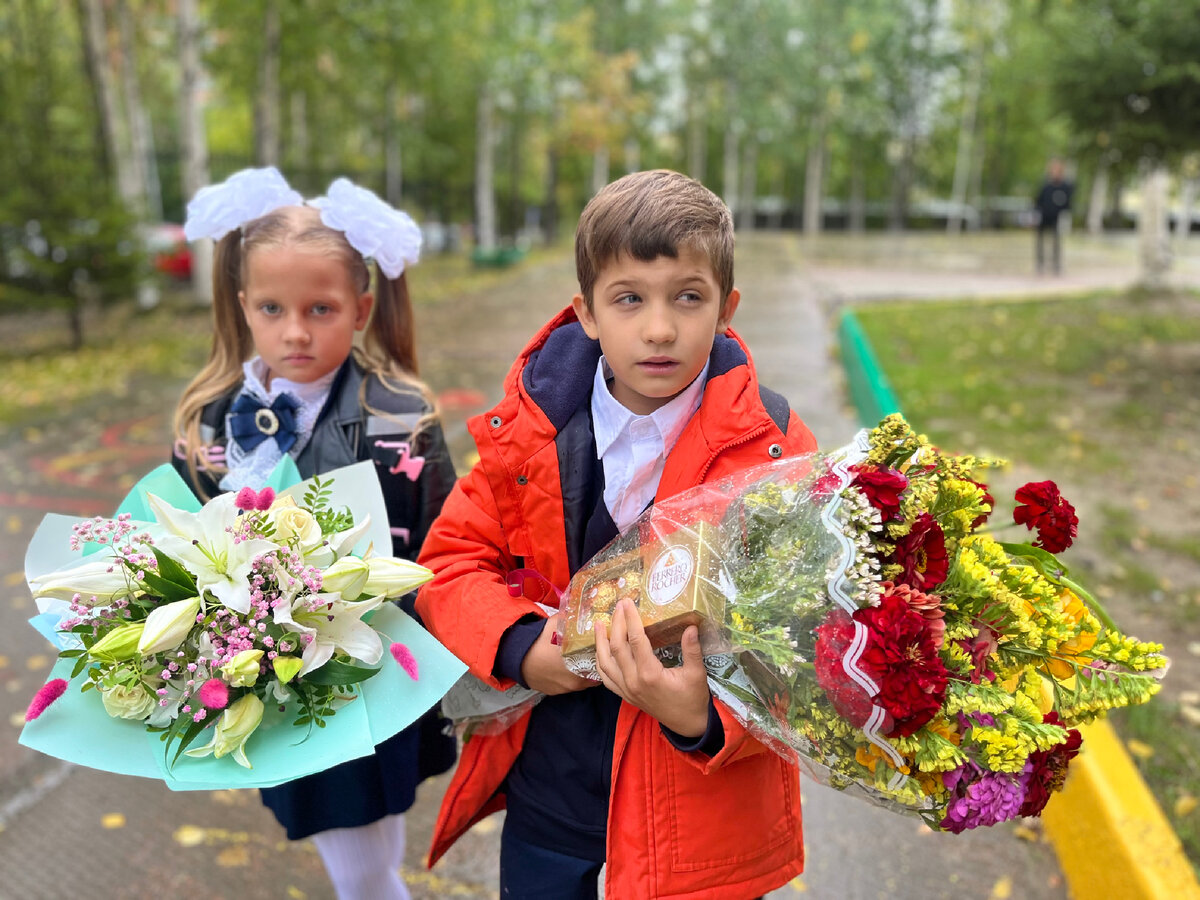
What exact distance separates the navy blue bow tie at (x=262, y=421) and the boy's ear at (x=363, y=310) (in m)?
0.26

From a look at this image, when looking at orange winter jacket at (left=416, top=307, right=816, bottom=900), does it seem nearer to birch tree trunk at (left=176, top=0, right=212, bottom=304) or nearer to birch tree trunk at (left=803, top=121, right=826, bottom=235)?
birch tree trunk at (left=176, top=0, right=212, bottom=304)

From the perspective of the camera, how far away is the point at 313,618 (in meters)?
1.46

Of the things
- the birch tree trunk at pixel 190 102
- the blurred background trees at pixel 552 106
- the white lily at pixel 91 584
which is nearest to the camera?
the white lily at pixel 91 584

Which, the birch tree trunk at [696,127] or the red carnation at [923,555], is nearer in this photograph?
the red carnation at [923,555]

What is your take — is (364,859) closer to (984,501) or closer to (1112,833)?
(984,501)

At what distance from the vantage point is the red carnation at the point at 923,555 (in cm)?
126

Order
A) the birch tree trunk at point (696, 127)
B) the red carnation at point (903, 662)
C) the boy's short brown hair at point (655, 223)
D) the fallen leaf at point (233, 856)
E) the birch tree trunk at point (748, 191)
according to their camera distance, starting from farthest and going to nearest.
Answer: the birch tree trunk at point (748, 191)
the birch tree trunk at point (696, 127)
the fallen leaf at point (233, 856)
the boy's short brown hair at point (655, 223)
the red carnation at point (903, 662)

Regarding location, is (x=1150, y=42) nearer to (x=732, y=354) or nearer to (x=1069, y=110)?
(x=1069, y=110)

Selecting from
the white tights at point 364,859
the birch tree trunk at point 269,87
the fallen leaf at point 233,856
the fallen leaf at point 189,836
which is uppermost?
the birch tree trunk at point 269,87

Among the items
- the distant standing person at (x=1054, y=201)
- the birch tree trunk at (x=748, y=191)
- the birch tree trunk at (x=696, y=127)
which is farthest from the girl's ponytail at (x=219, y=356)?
the birch tree trunk at (x=696, y=127)

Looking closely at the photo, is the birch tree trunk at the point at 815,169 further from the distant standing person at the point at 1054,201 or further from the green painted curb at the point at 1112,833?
the green painted curb at the point at 1112,833

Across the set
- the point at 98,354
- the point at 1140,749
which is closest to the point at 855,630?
the point at 1140,749

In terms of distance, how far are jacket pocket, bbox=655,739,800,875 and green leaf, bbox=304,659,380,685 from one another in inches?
21.5

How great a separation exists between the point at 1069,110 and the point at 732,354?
9154mm
